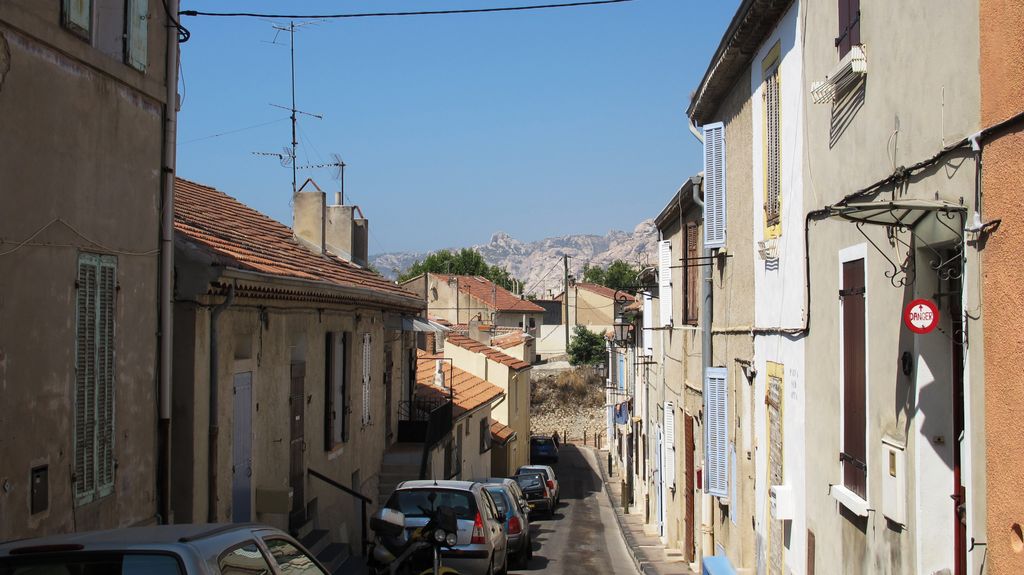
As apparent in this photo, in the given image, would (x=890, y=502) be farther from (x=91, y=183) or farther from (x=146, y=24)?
(x=146, y=24)

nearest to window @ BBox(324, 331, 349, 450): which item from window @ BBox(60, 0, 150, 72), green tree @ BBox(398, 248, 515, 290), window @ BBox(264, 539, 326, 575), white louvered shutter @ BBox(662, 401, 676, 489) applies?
white louvered shutter @ BBox(662, 401, 676, 489)

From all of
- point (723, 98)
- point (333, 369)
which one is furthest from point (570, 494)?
point (723, 98)

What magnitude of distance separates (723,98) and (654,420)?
12364mm

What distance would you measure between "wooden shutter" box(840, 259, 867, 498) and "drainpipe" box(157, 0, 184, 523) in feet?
19.7

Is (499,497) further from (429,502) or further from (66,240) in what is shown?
(66,240)

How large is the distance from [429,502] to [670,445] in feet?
26.7

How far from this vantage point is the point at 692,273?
682 inches

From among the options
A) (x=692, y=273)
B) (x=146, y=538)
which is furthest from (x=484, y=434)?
(x=146, y=538)

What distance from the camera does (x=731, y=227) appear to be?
1357 cm

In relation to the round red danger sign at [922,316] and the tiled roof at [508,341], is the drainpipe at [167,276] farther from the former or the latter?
the tiled roof at [508,341]

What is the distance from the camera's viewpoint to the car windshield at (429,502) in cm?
1407

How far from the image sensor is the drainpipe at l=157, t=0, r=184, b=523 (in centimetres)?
949

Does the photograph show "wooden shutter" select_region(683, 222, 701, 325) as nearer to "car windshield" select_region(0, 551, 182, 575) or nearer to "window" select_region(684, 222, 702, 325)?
"window" select_region(684, 222, 702, 325)

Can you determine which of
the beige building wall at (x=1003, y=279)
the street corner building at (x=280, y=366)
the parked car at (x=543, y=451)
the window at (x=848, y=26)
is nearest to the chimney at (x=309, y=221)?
the street corner building at (x=280, y=366)
